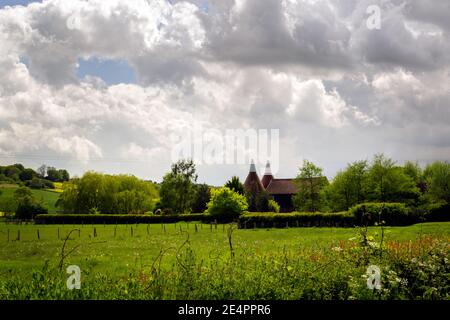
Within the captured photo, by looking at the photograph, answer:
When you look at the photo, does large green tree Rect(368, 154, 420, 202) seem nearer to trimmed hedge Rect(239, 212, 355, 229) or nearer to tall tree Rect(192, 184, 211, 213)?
trimmed hedge Rect(239, 212, 355, 229)

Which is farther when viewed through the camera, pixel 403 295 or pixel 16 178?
pixel 16 178

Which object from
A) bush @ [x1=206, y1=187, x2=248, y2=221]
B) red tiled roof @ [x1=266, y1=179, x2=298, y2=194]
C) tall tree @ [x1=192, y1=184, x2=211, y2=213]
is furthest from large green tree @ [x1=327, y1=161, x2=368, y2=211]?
red tiled roof @ [x1=266, y1=179, x2=298, y2=194]

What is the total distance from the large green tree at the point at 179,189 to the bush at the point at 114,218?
18.8m

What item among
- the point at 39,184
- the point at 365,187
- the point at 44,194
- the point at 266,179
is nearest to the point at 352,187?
the point at 365,187

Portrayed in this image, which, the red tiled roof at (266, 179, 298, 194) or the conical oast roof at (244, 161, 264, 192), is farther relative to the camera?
the red tiled roof at (266, 179, 298, 194)

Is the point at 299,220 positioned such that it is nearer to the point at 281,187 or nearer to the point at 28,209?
the point at 28,209

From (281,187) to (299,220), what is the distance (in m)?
55.3

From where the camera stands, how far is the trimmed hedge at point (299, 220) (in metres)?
46.9

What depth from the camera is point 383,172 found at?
63.8 meters

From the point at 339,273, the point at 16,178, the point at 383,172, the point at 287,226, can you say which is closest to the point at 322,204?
the point at 383,172

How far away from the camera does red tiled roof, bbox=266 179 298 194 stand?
10220 cm

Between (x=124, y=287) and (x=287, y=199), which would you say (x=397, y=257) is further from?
(x=287, y=199)

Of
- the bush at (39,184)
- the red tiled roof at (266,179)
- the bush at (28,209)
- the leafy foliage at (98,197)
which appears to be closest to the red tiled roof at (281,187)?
the red tiled roof at (266,179)
